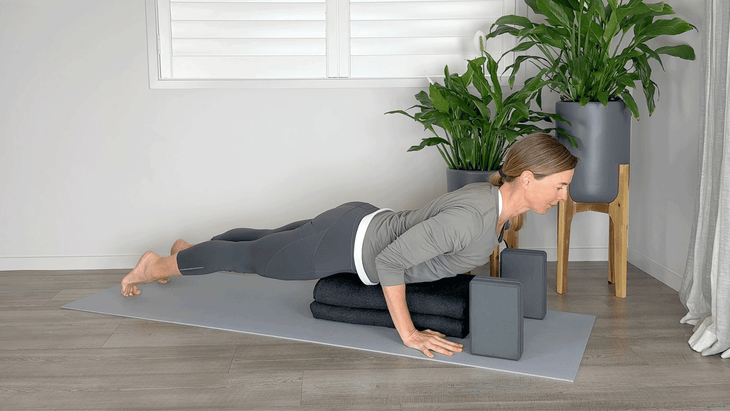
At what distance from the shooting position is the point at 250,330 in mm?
2574

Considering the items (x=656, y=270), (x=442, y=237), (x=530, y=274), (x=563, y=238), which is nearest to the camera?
(x=442, y=237)

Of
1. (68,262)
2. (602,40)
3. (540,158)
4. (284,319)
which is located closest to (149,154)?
(68,262)

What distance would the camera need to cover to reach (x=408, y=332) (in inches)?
92.3

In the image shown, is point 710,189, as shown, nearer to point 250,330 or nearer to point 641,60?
point 641,60

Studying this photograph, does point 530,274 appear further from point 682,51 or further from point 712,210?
point 682,51

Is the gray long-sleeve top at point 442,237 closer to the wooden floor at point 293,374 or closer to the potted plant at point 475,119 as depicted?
the wooden floor at point 293,374

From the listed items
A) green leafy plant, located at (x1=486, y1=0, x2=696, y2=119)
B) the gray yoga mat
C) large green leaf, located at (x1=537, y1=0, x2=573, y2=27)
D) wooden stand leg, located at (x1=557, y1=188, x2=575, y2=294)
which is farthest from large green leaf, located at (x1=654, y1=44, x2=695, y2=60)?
the gray yoga mat

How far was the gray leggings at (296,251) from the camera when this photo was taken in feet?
8.30

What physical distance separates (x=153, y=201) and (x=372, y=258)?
1695mm

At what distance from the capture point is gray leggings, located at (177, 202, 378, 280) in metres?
2.53

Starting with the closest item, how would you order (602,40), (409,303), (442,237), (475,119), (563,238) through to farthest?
(442,237) < (409,303) < (602,40) < (475,119) < (563,238)

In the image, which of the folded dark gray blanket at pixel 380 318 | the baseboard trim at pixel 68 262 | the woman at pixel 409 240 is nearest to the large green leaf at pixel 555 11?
the woman at pixel 409 240

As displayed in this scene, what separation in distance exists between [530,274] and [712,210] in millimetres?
729

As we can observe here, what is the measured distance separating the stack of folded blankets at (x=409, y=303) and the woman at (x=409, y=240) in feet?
0.20
